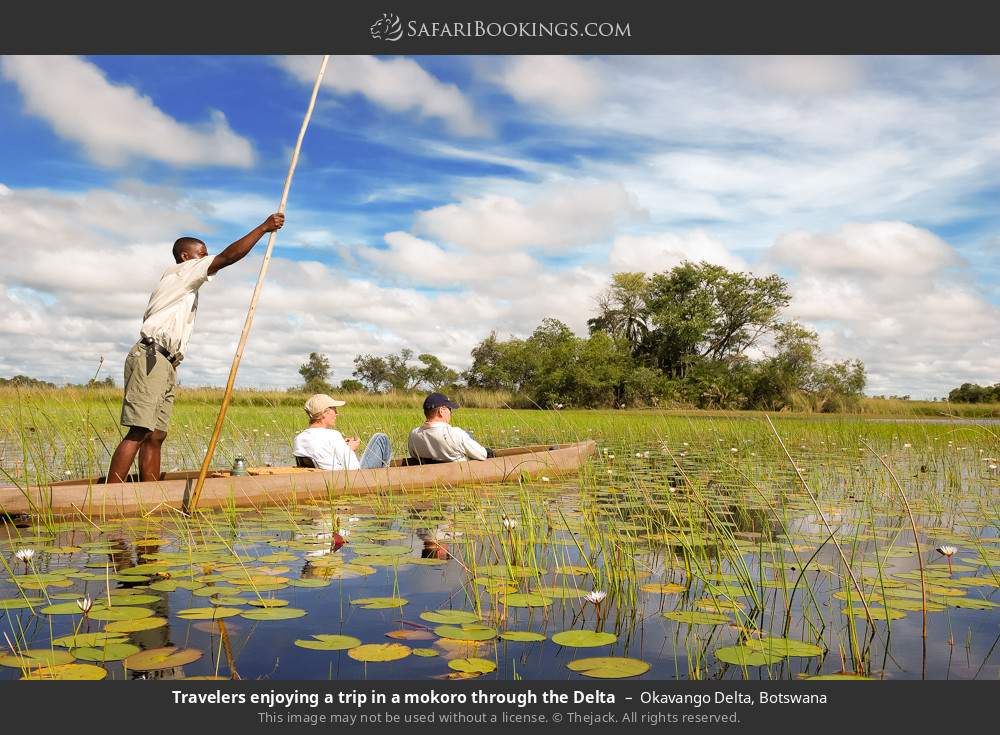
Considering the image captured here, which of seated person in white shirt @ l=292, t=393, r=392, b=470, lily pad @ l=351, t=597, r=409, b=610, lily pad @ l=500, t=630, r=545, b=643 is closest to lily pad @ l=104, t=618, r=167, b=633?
lily pad @ l=351, t=597, r=409, b=610

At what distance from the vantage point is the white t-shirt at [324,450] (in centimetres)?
740

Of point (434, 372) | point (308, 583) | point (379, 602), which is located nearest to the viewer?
point (379, 602)

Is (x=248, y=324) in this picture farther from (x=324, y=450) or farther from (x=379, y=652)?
(x=379, y=652)

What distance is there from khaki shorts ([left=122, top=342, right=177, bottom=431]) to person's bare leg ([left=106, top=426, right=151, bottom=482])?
0.32 feet

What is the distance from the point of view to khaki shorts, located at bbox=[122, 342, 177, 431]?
587 cm

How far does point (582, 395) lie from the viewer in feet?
144

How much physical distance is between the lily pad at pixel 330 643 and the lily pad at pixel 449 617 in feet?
1.22

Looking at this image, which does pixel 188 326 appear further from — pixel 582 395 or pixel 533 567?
pixel 582 395

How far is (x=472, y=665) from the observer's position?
272cm

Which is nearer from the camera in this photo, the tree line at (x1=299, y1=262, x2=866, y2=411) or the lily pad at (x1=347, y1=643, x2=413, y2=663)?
the lily pad at (x1=347, y1=643, x2=413, y2=663)

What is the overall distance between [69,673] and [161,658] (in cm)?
31

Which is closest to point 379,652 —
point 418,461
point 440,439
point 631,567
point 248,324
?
point 631,567

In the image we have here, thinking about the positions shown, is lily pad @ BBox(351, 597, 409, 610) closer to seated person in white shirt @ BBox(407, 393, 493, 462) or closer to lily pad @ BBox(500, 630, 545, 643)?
lily pad @ BBox(500, 630, 545, 643)
